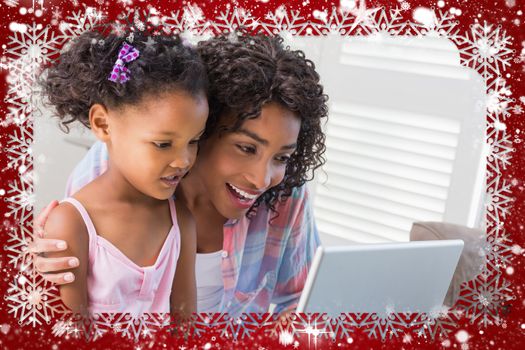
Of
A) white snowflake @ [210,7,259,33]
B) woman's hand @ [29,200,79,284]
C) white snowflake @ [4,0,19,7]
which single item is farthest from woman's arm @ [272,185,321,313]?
white snowflake @ [4,0,19,7]

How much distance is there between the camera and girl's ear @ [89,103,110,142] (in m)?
0.95

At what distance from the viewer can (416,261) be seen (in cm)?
107

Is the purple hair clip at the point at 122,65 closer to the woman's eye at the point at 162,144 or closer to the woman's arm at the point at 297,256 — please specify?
the woman's eye at the point at 162,144

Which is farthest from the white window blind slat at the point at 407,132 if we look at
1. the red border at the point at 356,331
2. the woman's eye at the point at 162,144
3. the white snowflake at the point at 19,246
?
the white snowflake at the point at 19,246

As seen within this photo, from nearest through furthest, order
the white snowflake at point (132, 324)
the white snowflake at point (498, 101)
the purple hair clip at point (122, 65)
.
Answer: the purple hair clip at point (122, 65) < the white snowflake at point (132, 324) < the white snowflake at point (498, 101)

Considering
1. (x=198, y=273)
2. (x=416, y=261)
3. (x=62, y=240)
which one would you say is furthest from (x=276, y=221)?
(x=62, y=240)

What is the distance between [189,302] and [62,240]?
268 mm

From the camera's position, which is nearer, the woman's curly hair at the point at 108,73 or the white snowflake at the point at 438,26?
the woman's curly hair at the point at 108,73

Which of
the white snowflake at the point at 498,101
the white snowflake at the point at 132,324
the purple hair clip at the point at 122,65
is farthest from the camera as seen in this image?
the white snowflake at the point at 498,101

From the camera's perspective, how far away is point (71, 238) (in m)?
0.96

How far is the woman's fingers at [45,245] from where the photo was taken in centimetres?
95

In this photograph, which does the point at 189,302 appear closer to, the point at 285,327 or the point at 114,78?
the point at 285,327

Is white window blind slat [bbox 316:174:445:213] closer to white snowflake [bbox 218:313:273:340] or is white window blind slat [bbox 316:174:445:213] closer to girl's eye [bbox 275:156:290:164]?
girl's eye [bbox 275:156:290:164]

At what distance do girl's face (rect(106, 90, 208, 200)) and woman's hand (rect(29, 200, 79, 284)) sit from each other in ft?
0.43
